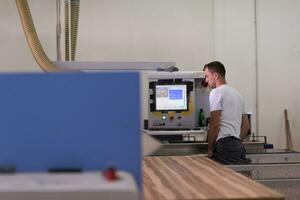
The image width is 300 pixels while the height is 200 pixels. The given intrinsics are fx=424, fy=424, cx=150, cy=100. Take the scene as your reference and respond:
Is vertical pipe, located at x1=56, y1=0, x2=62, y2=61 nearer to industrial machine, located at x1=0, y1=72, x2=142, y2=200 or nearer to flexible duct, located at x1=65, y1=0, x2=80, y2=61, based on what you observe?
flexible duct, located at x1=65, y1=0, x2=80, y2=61

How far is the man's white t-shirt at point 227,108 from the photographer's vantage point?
3148 millimetres

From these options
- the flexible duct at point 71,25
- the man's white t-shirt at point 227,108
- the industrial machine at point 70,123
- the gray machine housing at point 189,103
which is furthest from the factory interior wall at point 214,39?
the industrial machine at point 70,123

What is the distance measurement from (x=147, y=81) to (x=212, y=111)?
0.78 metres

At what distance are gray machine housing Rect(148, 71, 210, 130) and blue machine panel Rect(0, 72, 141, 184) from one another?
268 cm

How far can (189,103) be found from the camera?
3699mm

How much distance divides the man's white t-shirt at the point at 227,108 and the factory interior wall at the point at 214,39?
2.09m

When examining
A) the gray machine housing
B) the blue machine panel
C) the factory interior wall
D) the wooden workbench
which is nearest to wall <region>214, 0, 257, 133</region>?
the factory interior wall

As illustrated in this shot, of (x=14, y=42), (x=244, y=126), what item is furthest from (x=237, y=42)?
(x=14, y=42)

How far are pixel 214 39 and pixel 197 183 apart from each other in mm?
4109

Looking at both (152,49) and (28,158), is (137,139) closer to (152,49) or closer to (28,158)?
(28,158)

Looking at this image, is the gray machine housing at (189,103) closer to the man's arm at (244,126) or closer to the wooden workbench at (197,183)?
the man's arm at (244,126)

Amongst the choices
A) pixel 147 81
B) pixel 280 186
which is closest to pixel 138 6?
pixel 147 81

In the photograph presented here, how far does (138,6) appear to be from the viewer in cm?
526

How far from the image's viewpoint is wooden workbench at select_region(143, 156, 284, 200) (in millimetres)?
1158
